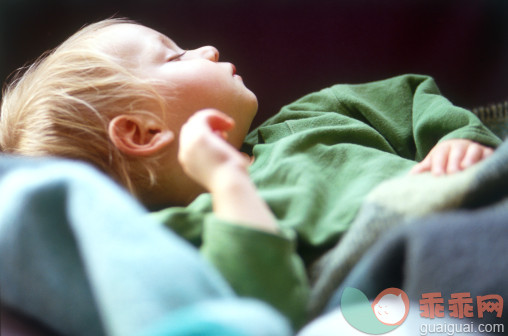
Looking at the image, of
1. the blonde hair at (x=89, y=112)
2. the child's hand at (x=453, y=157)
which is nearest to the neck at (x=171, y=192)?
the blonde hair at (x=89, y=112)

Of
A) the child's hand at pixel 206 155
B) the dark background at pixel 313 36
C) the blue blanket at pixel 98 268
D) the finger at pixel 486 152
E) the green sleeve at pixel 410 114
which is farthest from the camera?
the dark background at pixel 313 36

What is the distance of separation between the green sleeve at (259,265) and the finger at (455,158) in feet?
0.66

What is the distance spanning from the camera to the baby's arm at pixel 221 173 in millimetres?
422

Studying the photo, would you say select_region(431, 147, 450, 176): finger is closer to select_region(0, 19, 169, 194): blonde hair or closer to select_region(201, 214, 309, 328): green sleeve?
select_region(201, 214, 309, 328): green sleeve

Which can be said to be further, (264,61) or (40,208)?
(264,61)

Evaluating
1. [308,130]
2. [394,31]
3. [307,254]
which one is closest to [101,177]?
[307,254]

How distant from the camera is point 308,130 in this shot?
2.20 ft

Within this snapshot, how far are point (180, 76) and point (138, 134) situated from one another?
0.27ft

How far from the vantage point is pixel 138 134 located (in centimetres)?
62

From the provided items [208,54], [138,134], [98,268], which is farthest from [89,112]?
[98,268]

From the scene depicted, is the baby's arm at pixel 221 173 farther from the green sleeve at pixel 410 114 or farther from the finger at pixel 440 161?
the green sleeve at pixel 410 114

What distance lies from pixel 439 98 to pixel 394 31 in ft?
0.57

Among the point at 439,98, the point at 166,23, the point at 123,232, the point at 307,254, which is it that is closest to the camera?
the point at 123,232

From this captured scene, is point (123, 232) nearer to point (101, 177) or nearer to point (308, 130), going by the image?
point (101, 177)
